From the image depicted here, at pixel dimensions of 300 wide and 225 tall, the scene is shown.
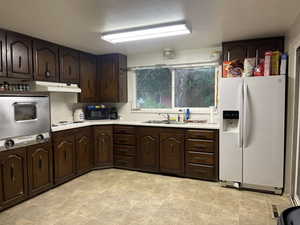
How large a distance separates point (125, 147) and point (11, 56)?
88.4 inches

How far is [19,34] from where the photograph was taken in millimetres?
2838

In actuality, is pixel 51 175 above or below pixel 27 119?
below

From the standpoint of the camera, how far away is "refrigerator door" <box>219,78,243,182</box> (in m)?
2.99

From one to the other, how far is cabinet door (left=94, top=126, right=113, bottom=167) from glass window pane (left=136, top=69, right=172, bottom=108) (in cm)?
95

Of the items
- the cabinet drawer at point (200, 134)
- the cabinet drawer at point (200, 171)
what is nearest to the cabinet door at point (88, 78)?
the cabinet drawer at point (200, 134)

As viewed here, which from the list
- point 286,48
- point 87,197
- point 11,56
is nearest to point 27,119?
point 11,56

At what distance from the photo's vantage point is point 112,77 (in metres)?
4.27

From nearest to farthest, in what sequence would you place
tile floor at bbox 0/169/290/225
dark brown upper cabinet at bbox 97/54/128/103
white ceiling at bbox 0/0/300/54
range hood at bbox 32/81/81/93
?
white ceiling at bbox 0/0/300/54
tile floor at bbox 0/169/290/225
range hood at bbox 32/81/81/93
dark brown upper cabinet at bbox 97/54/128/103

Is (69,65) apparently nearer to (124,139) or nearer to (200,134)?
(124,139)

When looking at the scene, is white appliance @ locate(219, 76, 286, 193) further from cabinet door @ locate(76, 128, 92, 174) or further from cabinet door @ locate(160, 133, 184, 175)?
cabinet door @ locate(76, 128, 92, 174)

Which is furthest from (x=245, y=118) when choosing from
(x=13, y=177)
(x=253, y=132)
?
(x=13, y=177)

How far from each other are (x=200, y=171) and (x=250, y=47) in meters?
2.05

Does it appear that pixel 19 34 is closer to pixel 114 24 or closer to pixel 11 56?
pixel 11 56

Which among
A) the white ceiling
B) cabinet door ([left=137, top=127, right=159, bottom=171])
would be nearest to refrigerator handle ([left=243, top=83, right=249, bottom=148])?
the white ceiling
